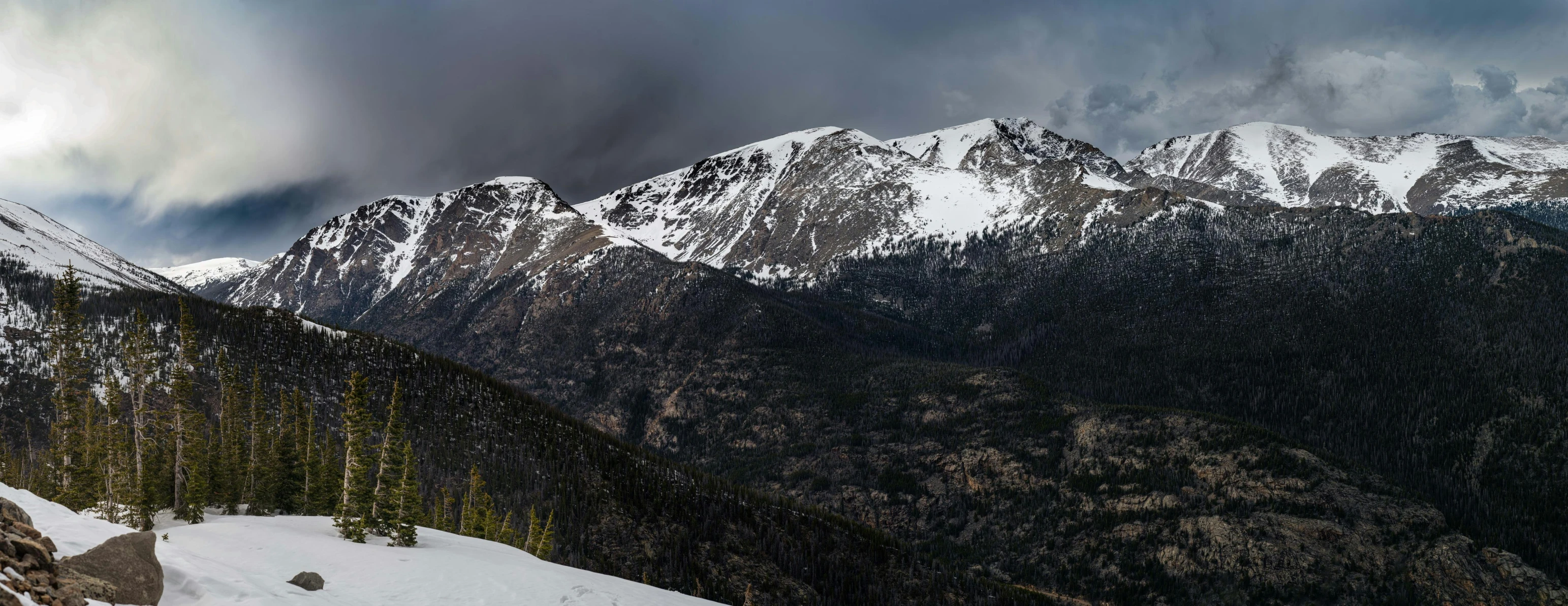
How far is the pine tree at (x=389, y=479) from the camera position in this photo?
3891cm

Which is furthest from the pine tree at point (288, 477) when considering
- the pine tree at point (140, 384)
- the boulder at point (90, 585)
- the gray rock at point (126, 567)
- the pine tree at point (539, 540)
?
the boulder at point (90, 585)

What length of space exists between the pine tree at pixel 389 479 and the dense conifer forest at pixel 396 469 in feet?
0.49

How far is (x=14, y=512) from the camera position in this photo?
18.2 m

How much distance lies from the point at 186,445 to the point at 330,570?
3250cm

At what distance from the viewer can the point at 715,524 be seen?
488 ft

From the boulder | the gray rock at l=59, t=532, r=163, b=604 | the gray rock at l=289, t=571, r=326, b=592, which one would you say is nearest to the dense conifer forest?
the gray rock at l=289, t=571, r=326, b=592

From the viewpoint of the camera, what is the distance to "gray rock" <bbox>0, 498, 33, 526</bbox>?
17.3 metres

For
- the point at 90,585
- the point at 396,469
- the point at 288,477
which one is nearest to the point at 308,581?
the point at 90,585

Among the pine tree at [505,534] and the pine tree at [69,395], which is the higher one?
the pine tree at [69,395]

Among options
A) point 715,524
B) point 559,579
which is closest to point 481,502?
point 715,524

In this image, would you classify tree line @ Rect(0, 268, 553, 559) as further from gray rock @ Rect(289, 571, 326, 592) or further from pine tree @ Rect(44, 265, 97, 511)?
gray rock @ Rect(289, 571, 326, 592)

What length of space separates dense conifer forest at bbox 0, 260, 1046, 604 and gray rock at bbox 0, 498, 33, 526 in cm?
1724

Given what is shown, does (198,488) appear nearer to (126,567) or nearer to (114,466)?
(114,466)

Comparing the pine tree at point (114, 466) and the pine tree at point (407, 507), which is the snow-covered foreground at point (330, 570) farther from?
the pine tree at point (114, 466)
